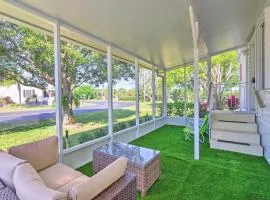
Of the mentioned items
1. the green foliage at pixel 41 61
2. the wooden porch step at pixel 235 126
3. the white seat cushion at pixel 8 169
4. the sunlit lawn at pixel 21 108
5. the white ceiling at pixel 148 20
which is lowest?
the wooden porch step at pixel 235 126

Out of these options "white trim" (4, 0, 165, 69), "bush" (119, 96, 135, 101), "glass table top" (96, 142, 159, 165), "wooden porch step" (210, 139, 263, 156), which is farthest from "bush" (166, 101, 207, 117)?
"glass table top" (96, 142, 159, 165)

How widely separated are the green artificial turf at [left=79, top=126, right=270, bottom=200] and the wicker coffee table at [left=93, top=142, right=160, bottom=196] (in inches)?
6.2

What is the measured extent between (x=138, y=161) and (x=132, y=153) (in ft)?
1.14

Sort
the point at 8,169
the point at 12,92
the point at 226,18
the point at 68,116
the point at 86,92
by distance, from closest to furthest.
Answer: the point at 8,169
the point at 12,92
the point at 68,116
the point at 86,92
the point at 226,18

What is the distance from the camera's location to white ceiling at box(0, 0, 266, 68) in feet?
8.93

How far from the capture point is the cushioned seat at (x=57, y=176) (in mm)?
2131

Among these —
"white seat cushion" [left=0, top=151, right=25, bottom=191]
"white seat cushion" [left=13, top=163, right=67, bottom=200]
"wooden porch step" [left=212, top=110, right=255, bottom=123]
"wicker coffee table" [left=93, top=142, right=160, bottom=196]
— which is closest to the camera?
"white seat cushion" [left=13, top=163, right=67, bottom=200]

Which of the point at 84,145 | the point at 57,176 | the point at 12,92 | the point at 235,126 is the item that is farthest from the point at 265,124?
the point at 12,92

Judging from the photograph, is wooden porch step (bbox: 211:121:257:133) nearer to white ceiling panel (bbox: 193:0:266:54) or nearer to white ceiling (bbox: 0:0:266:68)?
white ceiling (bbox: 0:0:266:68)

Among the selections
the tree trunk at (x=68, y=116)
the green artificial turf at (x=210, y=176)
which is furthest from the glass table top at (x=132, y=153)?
the tree trunk at (x=68, y=116)

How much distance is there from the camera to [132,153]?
3.17 metres

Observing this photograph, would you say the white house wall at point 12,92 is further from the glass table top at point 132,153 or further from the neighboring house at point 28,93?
the glass table top at point 132,153

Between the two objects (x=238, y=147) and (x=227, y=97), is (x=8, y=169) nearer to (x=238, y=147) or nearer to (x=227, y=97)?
(x=238, y=147)

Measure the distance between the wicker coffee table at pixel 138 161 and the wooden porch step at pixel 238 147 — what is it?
2515mm
